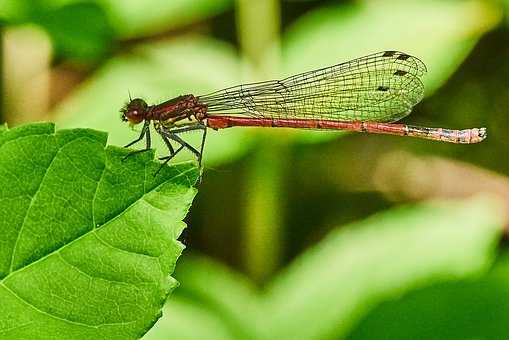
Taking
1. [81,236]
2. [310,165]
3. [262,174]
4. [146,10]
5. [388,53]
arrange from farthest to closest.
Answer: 1. [310,165]
2. [262,174]
3. [146,10]
4. [388,53]
5. [81,236]

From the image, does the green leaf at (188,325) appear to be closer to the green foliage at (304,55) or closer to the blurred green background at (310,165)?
the blurred green background at (310,165)

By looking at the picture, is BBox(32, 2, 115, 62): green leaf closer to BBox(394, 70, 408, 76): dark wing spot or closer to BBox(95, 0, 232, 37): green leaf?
BBox(95, 0, 232, 37): green leaf

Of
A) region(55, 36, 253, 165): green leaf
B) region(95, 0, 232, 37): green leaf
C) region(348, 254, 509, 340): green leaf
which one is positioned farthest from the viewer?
region(95, 0, 232, 37): green leaf

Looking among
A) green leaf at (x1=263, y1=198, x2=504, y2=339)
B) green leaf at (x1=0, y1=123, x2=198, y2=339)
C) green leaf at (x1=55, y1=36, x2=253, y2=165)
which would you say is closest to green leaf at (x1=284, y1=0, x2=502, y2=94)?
green leaf at (x1=55, y1=36, x2=253, y2=165)

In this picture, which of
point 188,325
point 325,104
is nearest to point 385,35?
point 325,104

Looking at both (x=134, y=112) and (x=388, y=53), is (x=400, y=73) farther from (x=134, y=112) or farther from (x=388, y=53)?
(x=134, y=112)
